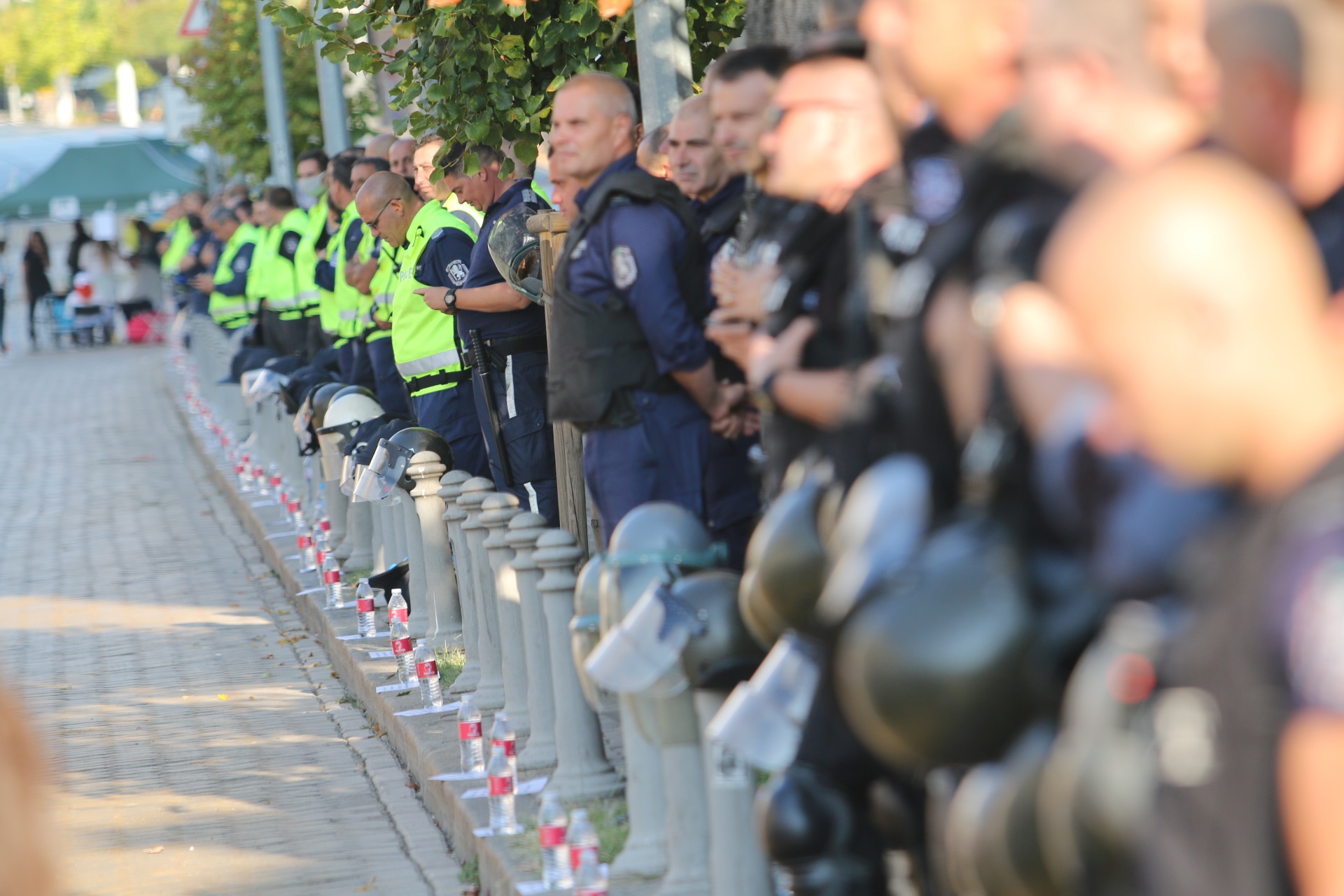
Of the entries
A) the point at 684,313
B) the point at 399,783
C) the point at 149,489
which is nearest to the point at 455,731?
the point at 399,783

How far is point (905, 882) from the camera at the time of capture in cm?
355

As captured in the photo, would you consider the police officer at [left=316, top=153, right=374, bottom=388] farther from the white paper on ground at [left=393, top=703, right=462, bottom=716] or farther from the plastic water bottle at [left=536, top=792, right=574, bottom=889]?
the plastic water bottle at [left=536, top=792, right=574, bottom=889]

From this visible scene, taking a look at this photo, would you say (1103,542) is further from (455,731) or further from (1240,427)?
(455,731)

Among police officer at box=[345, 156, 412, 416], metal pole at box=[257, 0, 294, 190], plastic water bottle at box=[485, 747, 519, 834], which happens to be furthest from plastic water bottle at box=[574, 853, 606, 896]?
metal pole at box=[257, 0, 294, 190]

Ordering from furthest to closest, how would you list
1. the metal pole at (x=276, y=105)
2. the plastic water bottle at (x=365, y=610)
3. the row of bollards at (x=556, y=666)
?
the metal pole at (x=276, y=105), the plastic water bottle at (x=365, y=610), the row of bollards at (x=556, y=666)

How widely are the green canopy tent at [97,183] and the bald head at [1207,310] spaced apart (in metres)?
34.1

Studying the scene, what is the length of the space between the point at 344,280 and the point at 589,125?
6.17 metres

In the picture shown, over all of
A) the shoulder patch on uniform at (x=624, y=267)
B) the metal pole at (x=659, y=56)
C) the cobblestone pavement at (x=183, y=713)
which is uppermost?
the metal pole at (x=659, y=56)

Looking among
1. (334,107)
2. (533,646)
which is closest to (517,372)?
(533,646)

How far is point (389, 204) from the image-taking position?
32.1 ft

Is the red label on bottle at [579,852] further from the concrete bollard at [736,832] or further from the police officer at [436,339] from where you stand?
the police officer at [436,339]

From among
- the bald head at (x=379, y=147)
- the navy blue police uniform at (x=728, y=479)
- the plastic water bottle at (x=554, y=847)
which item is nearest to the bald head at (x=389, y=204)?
the bald head at (x=379, y=147)

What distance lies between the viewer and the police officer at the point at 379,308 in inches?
412

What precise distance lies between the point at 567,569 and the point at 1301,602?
4.09 m
